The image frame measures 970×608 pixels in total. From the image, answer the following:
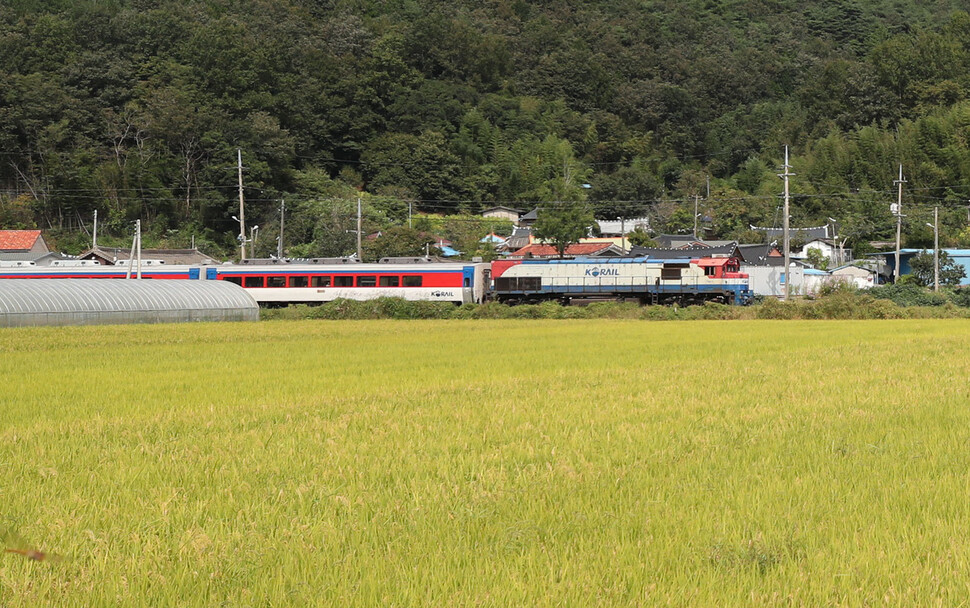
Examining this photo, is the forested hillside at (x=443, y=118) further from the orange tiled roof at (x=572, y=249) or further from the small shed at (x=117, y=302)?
the small shed at (x=117, y=302)

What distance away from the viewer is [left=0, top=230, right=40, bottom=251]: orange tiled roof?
6088cm

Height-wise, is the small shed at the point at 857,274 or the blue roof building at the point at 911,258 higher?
the blue roof building at the point at 911,258

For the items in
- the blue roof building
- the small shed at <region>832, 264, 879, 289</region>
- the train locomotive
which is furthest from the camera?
the small shed at <region>832, 264, 879, 289</region>

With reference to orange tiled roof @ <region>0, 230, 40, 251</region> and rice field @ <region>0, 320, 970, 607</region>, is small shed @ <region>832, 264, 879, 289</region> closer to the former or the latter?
rice field @ <region>0, 320, 970, 607</region>

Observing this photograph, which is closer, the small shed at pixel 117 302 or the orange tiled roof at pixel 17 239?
the small shed at pixel 117 302

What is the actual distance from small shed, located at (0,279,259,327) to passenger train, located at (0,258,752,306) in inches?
254

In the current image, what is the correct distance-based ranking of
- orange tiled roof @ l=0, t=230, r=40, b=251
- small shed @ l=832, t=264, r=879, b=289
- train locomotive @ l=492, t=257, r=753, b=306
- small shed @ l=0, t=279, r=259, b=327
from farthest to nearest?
orange tiled roof @ l=0, t=230, r=40, b=251
small shed @ l=832, t=264, r=879, b=289
train locomotive @ l=492, t=257, r=753, b=306
small shed @ l=0, t=279, r=259, b=327

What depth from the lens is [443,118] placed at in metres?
95.1

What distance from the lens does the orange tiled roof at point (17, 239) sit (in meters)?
60.9

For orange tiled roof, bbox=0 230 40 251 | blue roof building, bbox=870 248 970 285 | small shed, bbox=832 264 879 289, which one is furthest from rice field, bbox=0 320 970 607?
orange tiled roof, bbox=0 230 40 251

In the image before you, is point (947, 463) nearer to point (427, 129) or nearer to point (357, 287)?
point (357, 287)

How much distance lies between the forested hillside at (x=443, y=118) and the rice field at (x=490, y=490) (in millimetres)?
54854

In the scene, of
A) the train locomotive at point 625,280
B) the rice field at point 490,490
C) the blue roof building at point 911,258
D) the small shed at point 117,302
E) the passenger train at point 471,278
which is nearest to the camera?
the rice field at point 490,490

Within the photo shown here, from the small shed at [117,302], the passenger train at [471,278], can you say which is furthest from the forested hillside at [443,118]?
the small shed at [117,302]
